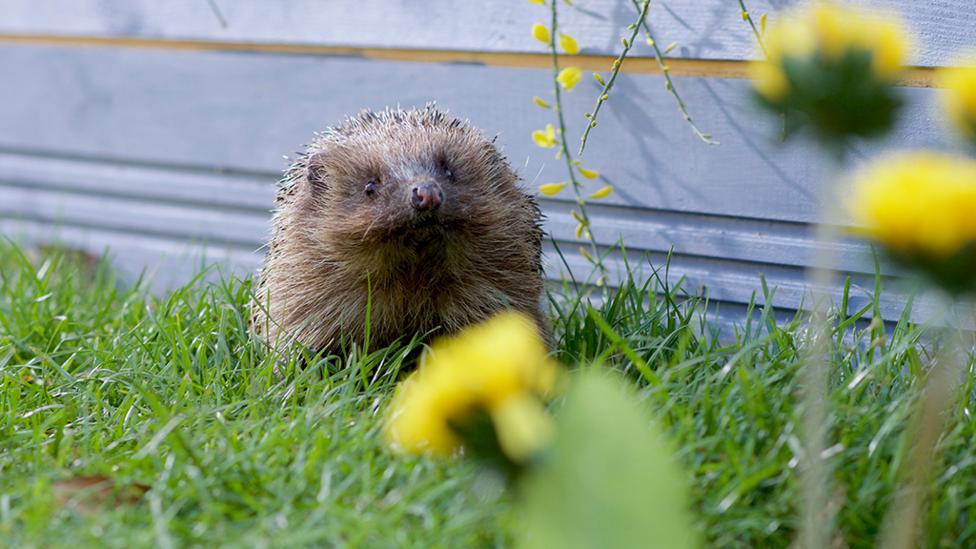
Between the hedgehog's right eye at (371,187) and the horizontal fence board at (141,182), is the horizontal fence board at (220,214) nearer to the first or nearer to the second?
the horizontal fence board at (141,182)

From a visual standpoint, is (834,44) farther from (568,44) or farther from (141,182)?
(141,182)

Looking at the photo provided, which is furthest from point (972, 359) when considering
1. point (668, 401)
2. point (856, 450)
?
point (668, 401)

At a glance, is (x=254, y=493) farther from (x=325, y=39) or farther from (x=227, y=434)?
(x=325, y=39)

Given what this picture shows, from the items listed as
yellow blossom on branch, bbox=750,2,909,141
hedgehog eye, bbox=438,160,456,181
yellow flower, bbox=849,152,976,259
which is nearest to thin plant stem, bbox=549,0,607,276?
hedgehog eye, bbox=438,160,456,181

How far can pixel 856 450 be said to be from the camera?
8.39 ft

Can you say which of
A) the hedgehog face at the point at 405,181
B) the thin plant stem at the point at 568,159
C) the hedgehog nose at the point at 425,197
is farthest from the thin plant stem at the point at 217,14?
the hedgehog nose at the point at 425,197

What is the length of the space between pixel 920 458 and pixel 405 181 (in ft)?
6.83

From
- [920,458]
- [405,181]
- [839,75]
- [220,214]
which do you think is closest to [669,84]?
[405,181]

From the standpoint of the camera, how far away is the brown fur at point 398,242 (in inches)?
148

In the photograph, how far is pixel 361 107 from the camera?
527 cm

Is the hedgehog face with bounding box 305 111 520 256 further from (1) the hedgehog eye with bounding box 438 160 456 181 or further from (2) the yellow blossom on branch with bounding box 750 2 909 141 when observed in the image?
(2) the yellow blossom on branch with bounding box 750 2 909 141

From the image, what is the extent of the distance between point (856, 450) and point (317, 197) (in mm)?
2243

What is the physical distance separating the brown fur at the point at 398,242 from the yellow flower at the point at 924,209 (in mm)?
1937

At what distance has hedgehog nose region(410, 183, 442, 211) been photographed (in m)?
3.55
